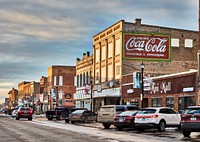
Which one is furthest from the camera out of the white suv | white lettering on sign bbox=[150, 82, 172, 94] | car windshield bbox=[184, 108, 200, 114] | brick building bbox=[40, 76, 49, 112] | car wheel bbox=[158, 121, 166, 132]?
brick building bbox=[40, 76, 49, 112]

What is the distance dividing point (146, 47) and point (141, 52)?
43.5 inches

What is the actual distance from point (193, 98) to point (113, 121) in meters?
12.7

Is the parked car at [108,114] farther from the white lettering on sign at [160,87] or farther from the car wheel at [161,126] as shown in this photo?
the white lettering on sign at [160,87]

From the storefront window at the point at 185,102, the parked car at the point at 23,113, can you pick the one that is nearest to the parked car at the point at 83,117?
the storefront window at the point at 185,102

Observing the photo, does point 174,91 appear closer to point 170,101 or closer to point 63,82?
point 170,101

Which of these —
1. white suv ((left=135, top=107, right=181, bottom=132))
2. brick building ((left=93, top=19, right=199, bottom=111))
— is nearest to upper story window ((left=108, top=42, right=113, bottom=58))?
brick building ((left=93, top=19, right=199, bottom=111))

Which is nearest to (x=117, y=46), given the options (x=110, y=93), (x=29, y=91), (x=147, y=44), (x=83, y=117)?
(x=147, y=44)

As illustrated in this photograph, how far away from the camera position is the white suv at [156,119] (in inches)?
1011

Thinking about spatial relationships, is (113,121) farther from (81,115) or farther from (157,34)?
(157,34)

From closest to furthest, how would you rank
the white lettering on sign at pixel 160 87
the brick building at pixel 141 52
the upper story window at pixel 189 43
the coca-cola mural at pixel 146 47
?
the white lettering on sign at pixel 160 87
the coca-cola mural at pixel 146 47
the brick building at pixel 141 52
the upper story window at pixel 189 43

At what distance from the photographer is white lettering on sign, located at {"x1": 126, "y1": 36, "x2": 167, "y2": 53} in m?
56.1

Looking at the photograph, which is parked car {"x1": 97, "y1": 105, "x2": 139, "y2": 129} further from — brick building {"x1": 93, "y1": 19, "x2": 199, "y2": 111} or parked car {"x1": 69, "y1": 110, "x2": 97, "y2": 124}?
brick building {"x1": 93, "y1": 19, "x2": 199, "y2": 111}

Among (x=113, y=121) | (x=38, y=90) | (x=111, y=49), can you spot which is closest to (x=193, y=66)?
(x=111, y=49)

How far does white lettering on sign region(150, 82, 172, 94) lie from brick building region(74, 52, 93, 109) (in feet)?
72.3
